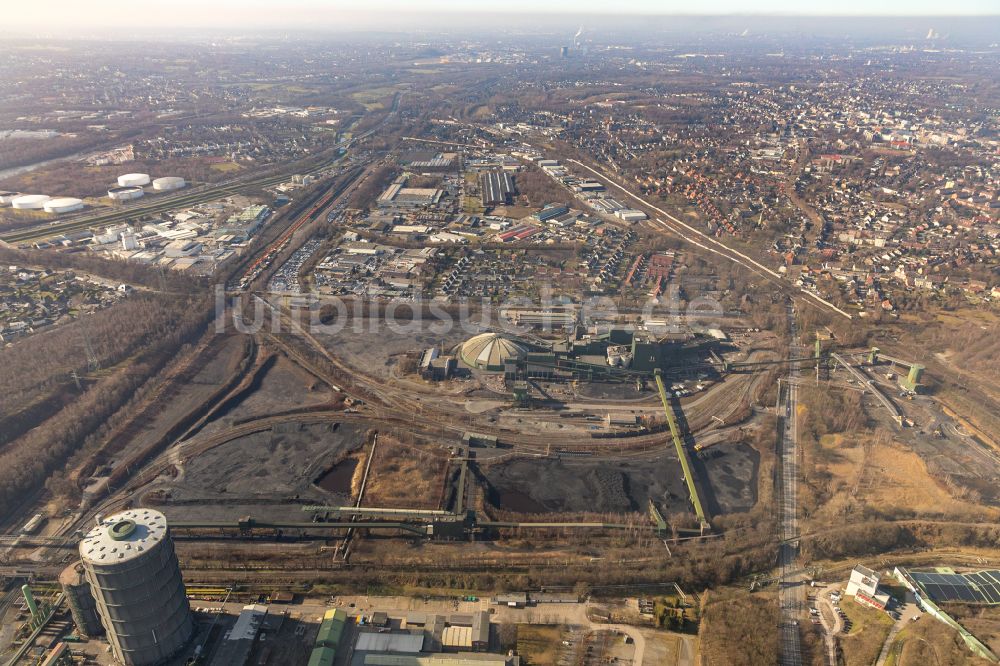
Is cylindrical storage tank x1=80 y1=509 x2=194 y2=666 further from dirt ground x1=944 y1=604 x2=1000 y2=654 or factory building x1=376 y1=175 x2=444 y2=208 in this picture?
factory building x1=376 y1=175 x2=444 y2=208

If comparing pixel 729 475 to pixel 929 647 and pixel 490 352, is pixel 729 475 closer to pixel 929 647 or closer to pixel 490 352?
pixel 929 647

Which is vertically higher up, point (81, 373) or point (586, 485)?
point (81, 373)

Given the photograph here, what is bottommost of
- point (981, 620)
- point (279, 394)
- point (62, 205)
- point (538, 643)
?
point (538, 643)

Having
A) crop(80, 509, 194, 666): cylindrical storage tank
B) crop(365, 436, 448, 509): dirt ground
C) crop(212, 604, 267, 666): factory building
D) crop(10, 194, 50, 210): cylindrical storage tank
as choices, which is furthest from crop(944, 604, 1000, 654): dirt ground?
crop(10, 194, 50, 210): cylindrical storage tank

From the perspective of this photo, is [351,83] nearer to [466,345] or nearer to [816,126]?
[816,126]

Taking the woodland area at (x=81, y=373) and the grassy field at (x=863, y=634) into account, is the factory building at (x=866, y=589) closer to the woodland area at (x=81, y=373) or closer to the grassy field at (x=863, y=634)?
the grassy field at (x=863, y=634)

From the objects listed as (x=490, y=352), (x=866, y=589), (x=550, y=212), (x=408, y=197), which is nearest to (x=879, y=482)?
(x=866, y=589)

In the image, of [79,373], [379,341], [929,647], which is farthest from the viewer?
[379,341]
